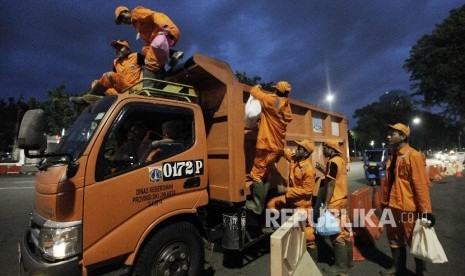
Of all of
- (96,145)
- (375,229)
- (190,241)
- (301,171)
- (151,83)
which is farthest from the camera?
(375,229)

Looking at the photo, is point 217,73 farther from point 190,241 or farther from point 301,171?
point 190,241

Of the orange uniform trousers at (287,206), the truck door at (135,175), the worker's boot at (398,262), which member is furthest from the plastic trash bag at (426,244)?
the truck door at (135,175)

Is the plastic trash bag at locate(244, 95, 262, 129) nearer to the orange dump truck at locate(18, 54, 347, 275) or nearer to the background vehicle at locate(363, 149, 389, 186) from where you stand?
the orange dump truck at locate(18, 54, 347, 275)

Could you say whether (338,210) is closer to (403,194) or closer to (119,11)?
(403,194)

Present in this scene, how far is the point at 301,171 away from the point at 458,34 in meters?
31.3

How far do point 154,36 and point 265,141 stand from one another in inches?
80.1

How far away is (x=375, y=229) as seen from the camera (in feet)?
17.6

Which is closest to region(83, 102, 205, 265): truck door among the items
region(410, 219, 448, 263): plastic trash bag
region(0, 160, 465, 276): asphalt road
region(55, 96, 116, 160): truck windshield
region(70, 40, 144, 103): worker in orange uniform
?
region(55, 96, 116, 160): truck windshield

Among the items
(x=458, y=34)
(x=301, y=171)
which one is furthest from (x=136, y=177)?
(x=458, y=34)

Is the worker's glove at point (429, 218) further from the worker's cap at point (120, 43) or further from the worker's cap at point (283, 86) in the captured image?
the worker's cap at point (120, 43)

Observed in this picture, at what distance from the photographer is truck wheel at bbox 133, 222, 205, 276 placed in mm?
2902

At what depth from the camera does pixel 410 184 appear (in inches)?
145

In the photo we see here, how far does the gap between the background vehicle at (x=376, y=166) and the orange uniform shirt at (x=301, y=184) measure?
11204 mm

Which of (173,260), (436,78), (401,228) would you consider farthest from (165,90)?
(436,78)
